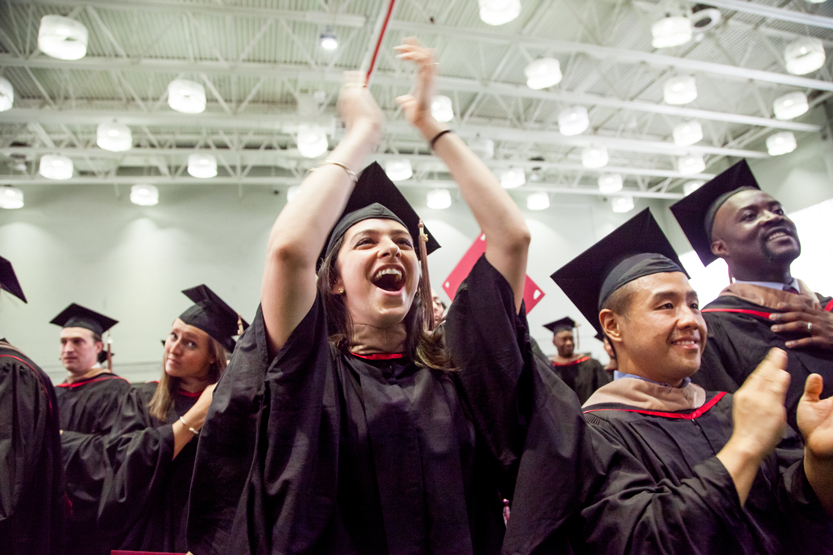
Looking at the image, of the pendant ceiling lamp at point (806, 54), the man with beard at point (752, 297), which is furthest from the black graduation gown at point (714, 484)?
the pendant ceiling lamp at point (806, 54)

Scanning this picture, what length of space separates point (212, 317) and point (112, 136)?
18.7ft

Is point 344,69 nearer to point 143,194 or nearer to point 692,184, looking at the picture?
point 143,194

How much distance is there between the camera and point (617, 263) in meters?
2.06

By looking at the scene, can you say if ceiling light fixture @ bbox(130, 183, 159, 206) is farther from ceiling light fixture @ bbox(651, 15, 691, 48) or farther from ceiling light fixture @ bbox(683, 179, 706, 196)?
ceiling light fixture @ bbox(683, 179, 706, 196)

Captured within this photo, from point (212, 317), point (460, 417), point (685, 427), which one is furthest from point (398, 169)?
point (460, 417)

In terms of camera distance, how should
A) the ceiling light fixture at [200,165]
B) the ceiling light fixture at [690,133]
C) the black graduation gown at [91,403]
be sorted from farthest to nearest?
the ceiling light fixture at [690,133] < the ceiling light fixture at [200,165] < the black graduation gown at [91,403]

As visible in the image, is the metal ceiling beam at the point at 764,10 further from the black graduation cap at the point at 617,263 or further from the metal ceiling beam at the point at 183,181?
the black graduation cap at the point at 617,263

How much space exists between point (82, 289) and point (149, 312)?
4.69 ft

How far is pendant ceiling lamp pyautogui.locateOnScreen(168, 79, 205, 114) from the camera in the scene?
6.37 m

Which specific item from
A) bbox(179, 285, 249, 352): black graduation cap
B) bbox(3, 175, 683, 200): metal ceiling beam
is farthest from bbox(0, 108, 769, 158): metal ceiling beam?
bbox(179, 285, 249, 352): black graduation cap

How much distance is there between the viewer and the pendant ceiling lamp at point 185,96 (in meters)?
6.37

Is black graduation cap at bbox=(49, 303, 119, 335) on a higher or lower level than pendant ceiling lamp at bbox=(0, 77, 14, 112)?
lower

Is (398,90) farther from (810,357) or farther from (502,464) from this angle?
(502,464)

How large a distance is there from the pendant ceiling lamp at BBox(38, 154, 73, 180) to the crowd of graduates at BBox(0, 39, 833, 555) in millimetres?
7828
